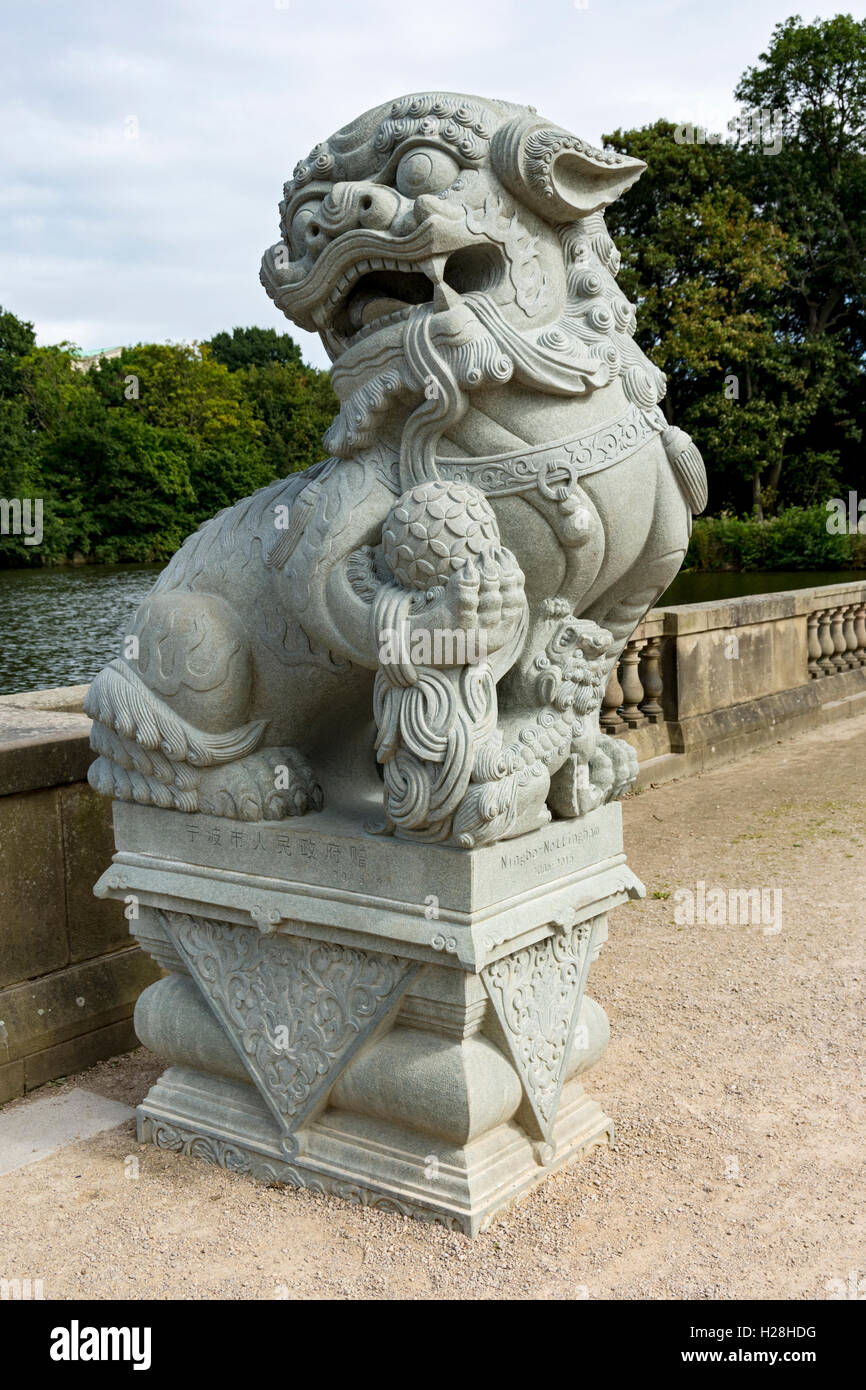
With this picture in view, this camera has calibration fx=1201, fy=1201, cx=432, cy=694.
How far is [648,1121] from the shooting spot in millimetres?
3076

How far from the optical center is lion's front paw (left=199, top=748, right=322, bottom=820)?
2.77 metres

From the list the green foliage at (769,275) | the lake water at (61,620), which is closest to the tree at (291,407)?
the green foliage at (769,275)

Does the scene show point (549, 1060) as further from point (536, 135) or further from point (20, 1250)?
point (536, 135)

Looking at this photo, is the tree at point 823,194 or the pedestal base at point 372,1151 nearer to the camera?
the pedestal base at point 372,1151

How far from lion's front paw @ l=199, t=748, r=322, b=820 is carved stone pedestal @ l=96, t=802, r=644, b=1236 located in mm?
46

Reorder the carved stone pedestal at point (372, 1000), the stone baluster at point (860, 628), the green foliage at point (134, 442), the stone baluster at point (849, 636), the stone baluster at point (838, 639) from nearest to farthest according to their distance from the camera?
the carved stone pedestal at point (372, 1000) < the stone baluster at point (838, 639) < the stone baluster at point (849, 636) < the stone baluster at point (860, 628) < the green foliage at point (134, 442)

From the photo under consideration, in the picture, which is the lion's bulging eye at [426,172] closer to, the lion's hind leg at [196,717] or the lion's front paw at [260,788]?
the lion's hind leg at [196,717]

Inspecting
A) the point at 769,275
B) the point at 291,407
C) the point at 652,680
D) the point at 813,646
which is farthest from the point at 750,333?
the point at 291,407

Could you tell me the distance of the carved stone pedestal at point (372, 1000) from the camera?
8.31 feet

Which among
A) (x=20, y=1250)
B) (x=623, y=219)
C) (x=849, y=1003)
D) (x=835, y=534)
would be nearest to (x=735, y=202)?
(x=623, y=219)

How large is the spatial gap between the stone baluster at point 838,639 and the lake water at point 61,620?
141 centimetres

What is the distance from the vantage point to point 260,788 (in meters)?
2.77

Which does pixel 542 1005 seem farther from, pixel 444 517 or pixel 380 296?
pixel 380 296

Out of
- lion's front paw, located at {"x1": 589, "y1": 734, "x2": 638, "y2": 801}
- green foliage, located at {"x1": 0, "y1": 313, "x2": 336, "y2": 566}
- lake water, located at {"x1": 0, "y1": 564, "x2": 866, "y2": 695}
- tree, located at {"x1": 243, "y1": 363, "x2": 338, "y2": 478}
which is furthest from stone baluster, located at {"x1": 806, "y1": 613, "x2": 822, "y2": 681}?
tree, located at {"x1": 243, "y1": 363, "x2": 338, "y2": 478}
